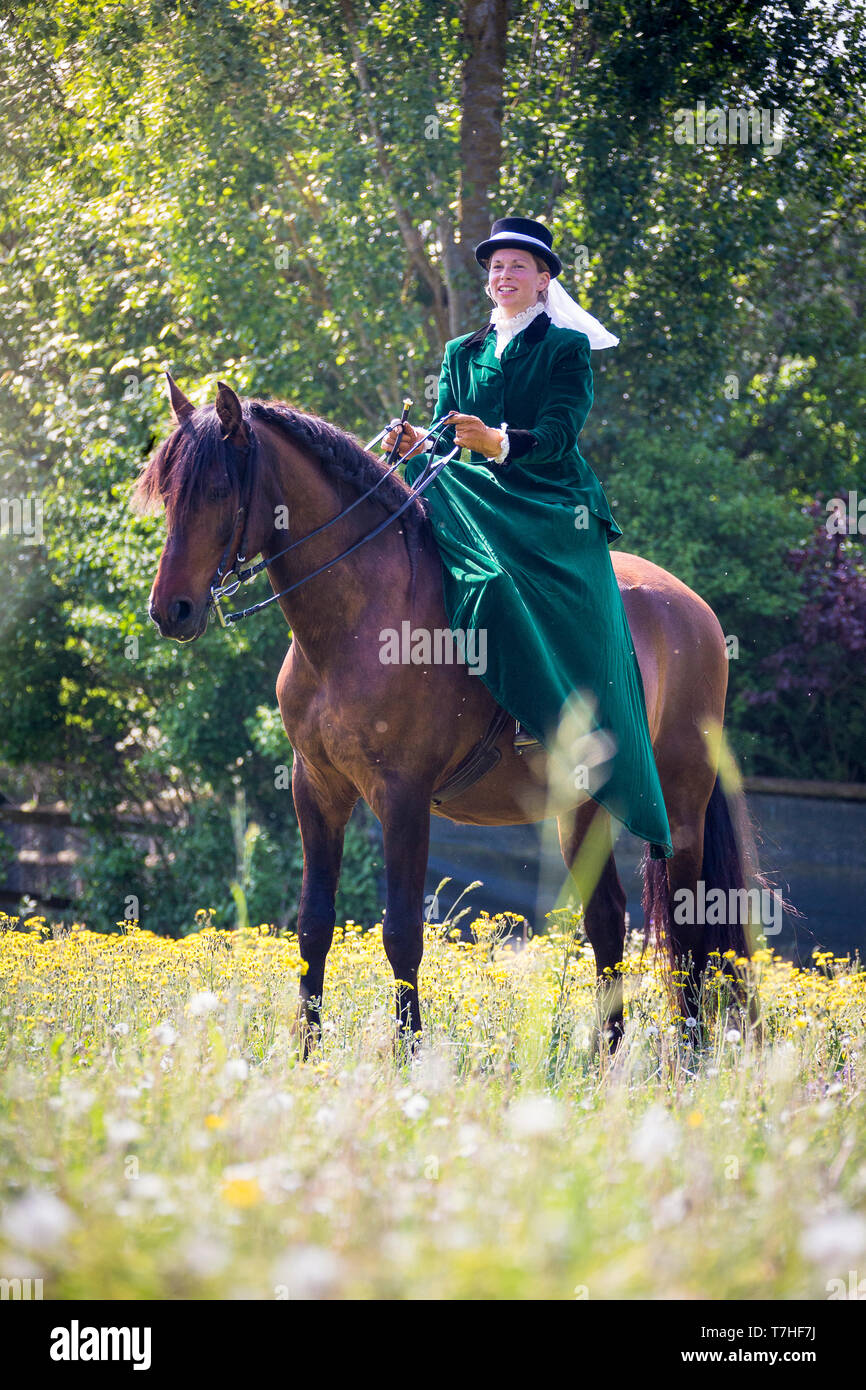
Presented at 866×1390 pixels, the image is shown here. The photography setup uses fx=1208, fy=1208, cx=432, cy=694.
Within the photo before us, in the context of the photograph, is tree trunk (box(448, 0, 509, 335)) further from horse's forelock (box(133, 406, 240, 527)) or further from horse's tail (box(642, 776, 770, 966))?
horse's forelock (box(133, 406, 240, 527))

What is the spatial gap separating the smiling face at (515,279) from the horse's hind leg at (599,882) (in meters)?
2.12

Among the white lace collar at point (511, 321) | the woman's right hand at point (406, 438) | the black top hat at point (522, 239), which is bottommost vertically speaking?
the woman's right hand at point (406, 438)

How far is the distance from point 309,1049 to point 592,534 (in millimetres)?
2325

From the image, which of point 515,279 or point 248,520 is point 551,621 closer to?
point 248,520

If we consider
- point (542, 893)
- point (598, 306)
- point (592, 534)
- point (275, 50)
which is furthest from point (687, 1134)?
point (275, 50)

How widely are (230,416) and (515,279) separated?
4.87ft

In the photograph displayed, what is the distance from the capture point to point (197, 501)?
13.3 feet

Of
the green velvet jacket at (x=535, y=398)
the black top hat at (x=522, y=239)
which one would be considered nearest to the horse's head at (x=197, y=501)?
the green velvet jacket at (x=535, y=398)

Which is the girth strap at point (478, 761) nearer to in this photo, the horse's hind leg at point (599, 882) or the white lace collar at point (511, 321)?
the horse's hind leg at point (599, 882)

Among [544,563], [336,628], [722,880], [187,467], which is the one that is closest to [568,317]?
[544,563]

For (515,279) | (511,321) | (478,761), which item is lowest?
(478,761)

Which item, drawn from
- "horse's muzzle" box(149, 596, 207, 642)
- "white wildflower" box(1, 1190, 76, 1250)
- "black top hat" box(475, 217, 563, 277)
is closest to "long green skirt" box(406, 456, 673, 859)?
"black top hat" box(475, 217, 563, 277)

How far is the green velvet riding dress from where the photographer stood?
4.58 meters

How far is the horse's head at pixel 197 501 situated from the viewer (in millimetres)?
4051
